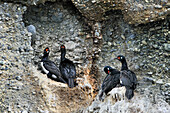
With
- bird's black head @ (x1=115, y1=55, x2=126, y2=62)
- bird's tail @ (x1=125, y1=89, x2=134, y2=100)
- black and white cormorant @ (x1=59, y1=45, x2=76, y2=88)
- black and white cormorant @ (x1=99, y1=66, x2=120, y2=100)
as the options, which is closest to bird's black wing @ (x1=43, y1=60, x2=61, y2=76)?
black and white cormorant @ (x1=59, y1=45, x2=76, y2=88)

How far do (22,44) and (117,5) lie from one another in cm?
229

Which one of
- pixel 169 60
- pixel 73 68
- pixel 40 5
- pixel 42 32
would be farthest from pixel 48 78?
pixel 169 60

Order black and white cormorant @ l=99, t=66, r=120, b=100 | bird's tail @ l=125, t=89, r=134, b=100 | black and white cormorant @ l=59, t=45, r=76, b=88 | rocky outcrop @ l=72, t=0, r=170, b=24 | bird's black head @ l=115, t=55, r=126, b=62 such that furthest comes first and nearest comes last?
bird's black head @ l=115, t=55, r=126, b=62 → black and white cormorant @ l=59, t=45, r=76, b=88 → rocky outcrop @ l=72, t=0, r=170, b=24 → black and white cormorant @ l=99, t=66, r=120, b=100 → bird's tail @ l=125, t=89, r=134, b=100

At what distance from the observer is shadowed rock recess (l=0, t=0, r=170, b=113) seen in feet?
24.8

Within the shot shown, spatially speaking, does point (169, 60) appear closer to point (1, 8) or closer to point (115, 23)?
point (115, 23)

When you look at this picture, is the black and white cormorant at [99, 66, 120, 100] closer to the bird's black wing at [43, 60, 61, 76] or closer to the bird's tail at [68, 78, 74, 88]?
the bird's tail at [68, 78, 74, 88]

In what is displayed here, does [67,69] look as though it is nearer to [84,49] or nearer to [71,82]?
[71,82]

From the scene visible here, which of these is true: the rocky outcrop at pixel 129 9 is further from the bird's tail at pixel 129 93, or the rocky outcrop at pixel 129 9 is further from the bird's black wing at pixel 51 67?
the bird's tail at pixel 129 93

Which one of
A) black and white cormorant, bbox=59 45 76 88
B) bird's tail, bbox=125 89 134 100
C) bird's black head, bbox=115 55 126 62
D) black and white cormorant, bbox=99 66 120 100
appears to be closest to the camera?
bird's tail, bbox=125 89 134 100

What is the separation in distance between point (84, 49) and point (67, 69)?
30.7 inches

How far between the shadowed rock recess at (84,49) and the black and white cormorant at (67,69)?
175 millimetres

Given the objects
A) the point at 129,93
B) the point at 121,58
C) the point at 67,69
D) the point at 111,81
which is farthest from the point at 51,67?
the point at 129,93

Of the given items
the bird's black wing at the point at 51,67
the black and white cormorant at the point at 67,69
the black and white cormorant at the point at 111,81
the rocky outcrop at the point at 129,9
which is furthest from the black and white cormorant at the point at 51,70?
the rocky outcrop at the point at 129,9

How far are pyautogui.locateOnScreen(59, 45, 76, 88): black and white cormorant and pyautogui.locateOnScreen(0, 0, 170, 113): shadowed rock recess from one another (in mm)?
175
